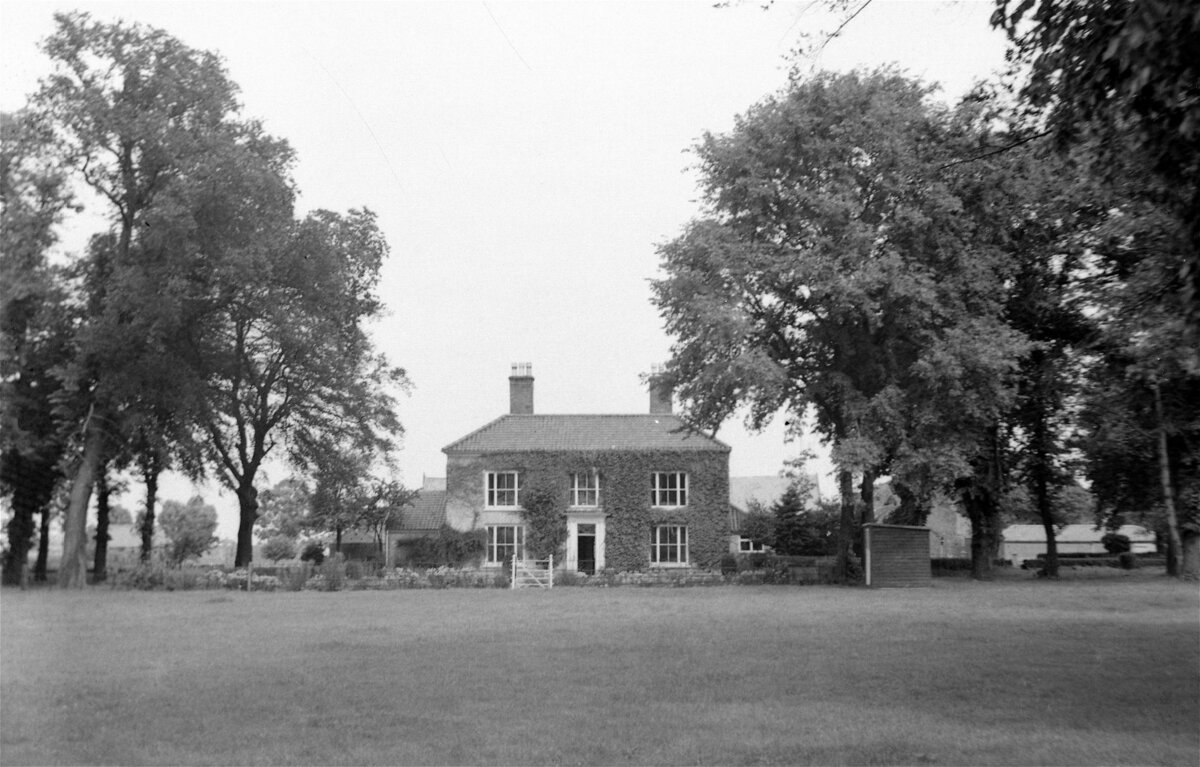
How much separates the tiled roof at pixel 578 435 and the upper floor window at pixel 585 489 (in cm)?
134

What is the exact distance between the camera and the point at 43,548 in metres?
33.1

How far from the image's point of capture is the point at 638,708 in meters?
10.3

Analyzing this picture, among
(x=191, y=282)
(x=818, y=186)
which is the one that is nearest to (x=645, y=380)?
(x=818, y=186)

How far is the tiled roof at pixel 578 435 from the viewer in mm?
51881

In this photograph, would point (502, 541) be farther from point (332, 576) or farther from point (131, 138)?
point (131, 138)

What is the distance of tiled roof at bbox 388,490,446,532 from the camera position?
5403cm

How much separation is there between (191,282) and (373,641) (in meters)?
19.0

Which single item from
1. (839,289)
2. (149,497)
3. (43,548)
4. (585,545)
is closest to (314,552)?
(585,545)

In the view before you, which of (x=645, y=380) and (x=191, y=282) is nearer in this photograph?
(x=191, y=282)

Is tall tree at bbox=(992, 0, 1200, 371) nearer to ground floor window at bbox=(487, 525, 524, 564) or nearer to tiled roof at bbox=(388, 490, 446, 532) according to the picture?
ground floor window at bbox=(487, 525, 524, 564)

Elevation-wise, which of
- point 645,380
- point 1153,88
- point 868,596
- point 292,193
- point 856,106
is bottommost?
point 868,596

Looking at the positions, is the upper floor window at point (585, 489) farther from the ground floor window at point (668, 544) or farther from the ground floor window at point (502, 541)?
the ground floor window at point (668, 544)

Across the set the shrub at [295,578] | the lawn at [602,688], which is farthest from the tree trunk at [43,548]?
the lawn at [602,688]

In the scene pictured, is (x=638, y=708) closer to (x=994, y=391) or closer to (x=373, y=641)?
(x=373, y=641)
